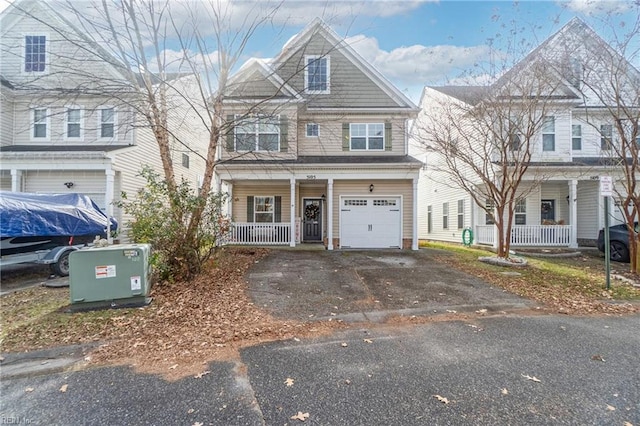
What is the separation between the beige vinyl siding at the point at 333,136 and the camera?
13.8 meters

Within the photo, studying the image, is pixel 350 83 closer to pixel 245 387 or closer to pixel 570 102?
pixel 570 102

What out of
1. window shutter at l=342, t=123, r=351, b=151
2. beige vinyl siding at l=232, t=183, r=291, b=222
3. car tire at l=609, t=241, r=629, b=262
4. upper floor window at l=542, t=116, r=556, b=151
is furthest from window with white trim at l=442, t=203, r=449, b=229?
beige vinyl siding at l=232, t=183, r=291, b=222

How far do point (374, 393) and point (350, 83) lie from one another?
45.4 ft

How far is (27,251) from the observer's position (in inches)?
298

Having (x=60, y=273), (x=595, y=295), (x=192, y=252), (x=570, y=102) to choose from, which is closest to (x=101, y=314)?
(x=192, y=252)

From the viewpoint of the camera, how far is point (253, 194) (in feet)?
47.3

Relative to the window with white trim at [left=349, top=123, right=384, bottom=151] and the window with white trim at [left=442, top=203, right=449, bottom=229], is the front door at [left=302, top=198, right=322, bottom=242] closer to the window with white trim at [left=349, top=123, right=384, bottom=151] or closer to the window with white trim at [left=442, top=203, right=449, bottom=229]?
the window with white trim at [left=349, top=123, right=384, bottom=151]

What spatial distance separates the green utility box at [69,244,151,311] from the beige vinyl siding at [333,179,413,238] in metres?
9.01

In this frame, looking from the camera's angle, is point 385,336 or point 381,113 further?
point 381,113

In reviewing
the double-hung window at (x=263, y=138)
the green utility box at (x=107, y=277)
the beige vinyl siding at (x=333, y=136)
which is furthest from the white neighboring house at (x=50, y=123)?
the green utility box at (x=107, y=277)

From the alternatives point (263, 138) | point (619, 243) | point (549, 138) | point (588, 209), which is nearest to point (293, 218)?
point (263, 138)

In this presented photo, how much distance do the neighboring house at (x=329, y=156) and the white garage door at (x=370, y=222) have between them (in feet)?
0.14

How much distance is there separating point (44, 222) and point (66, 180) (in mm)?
6333

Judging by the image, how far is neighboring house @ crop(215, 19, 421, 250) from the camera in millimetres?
12648
